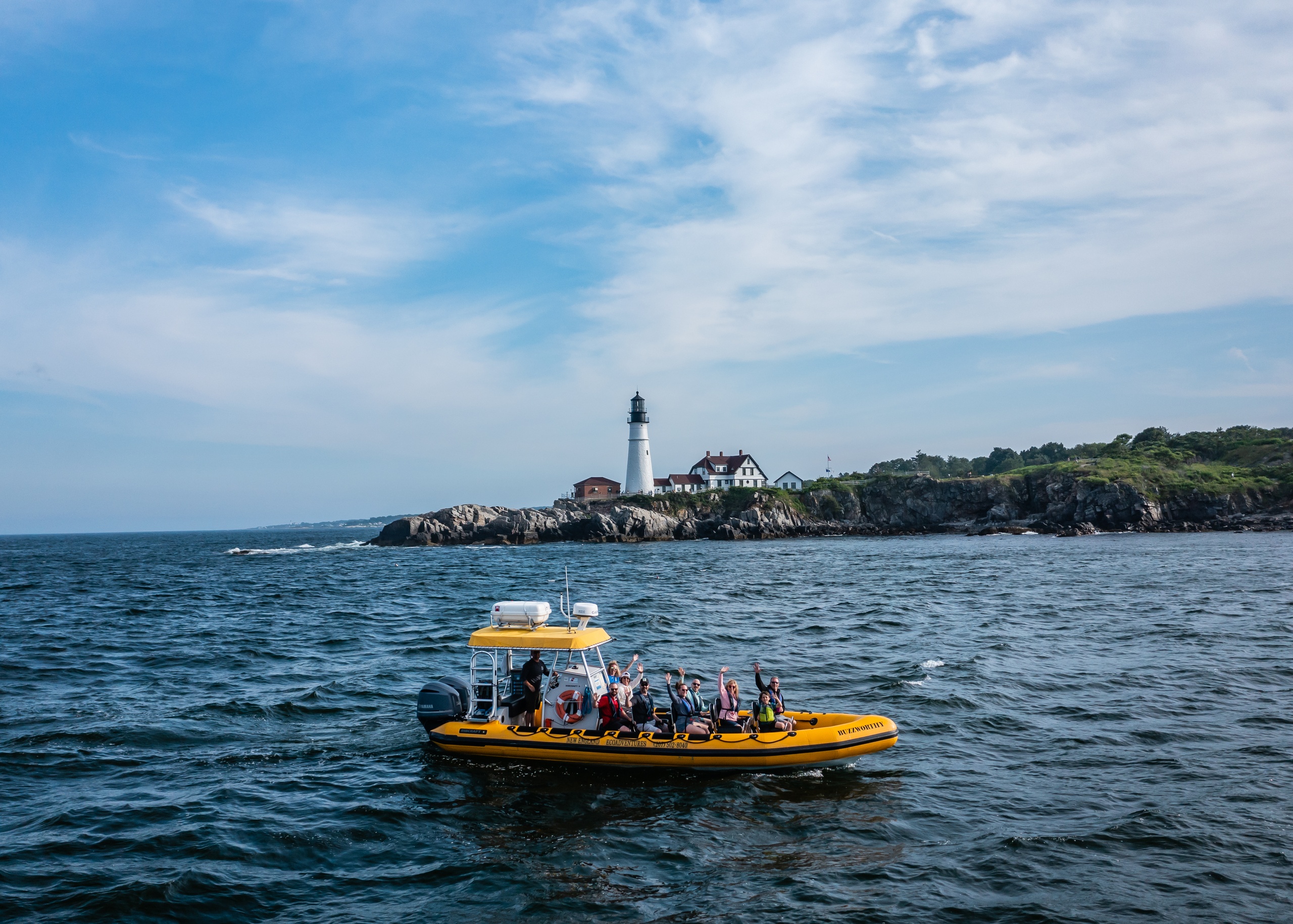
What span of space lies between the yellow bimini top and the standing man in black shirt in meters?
0.44

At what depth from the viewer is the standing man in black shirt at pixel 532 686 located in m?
18.0

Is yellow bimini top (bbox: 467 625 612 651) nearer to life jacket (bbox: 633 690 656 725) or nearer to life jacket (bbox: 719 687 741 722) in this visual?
life jacket (bbox: 633 690 656 725)

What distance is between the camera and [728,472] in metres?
129

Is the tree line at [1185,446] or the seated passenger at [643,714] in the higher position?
the tree line at [1185,446]

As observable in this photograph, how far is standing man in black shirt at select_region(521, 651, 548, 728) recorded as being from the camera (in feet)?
59.0

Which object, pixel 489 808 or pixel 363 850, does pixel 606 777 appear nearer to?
pixel 489 808

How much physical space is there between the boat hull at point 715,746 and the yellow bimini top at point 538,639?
1.83 meters

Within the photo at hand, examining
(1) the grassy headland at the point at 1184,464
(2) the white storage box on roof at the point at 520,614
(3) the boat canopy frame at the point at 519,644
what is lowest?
(3) the boat canopy frame at the point at 519,644

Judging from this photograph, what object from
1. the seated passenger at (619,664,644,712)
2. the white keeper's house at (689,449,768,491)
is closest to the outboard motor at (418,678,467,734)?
the seated passenger at (619,664,644,712)

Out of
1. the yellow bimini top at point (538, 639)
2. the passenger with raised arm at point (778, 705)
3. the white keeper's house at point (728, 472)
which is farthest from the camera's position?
the white keeper's house at point (728, 472)

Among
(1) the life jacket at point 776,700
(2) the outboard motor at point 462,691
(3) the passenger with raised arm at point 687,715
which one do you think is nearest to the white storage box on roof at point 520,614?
(2) the outboard motor at point 462,691

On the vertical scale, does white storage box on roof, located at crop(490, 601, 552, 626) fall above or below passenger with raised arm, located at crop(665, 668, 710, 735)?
above

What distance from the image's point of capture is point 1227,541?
73188 mm

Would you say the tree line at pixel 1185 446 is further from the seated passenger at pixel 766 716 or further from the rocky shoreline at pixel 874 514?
the seated passenger at pixel 766 716
